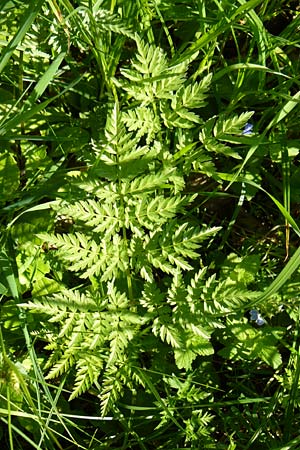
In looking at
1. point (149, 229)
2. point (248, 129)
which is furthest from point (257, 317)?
point (248, 129)

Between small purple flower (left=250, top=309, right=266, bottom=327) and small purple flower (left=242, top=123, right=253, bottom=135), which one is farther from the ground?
small purple flower (left=242, top=123, right=253, bottom=135)

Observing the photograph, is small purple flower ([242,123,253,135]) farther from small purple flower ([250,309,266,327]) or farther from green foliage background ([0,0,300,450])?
small purple flower ([250,309,266,327])

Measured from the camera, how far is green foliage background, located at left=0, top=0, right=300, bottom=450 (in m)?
2.11

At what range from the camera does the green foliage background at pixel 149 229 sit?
6.92 feet

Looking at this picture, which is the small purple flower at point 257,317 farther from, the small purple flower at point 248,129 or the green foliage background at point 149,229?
the small purple flower at point 248,129

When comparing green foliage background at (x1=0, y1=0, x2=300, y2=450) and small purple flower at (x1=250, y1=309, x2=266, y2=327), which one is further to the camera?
small purple flower at (x1=250, y1=309, x2=266, y2=327)

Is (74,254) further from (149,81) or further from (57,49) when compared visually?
(57,49)

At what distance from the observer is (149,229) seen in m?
2.24

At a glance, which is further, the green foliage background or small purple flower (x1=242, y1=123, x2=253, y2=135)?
small purple flower (x1=242, y1=123, x2=253, y2=135)

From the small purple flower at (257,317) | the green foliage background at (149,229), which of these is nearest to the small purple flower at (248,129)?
the green foliage background at (149,229)

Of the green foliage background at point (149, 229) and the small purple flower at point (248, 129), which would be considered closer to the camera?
the green foliage background at point (149, 229)

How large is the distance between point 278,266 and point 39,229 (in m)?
0.97

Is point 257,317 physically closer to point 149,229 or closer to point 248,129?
point 149,229

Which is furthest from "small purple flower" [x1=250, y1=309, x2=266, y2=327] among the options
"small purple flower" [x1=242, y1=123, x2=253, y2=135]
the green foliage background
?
"small purple flower" [x1=242, y1=123, x2=253, y2=135]
